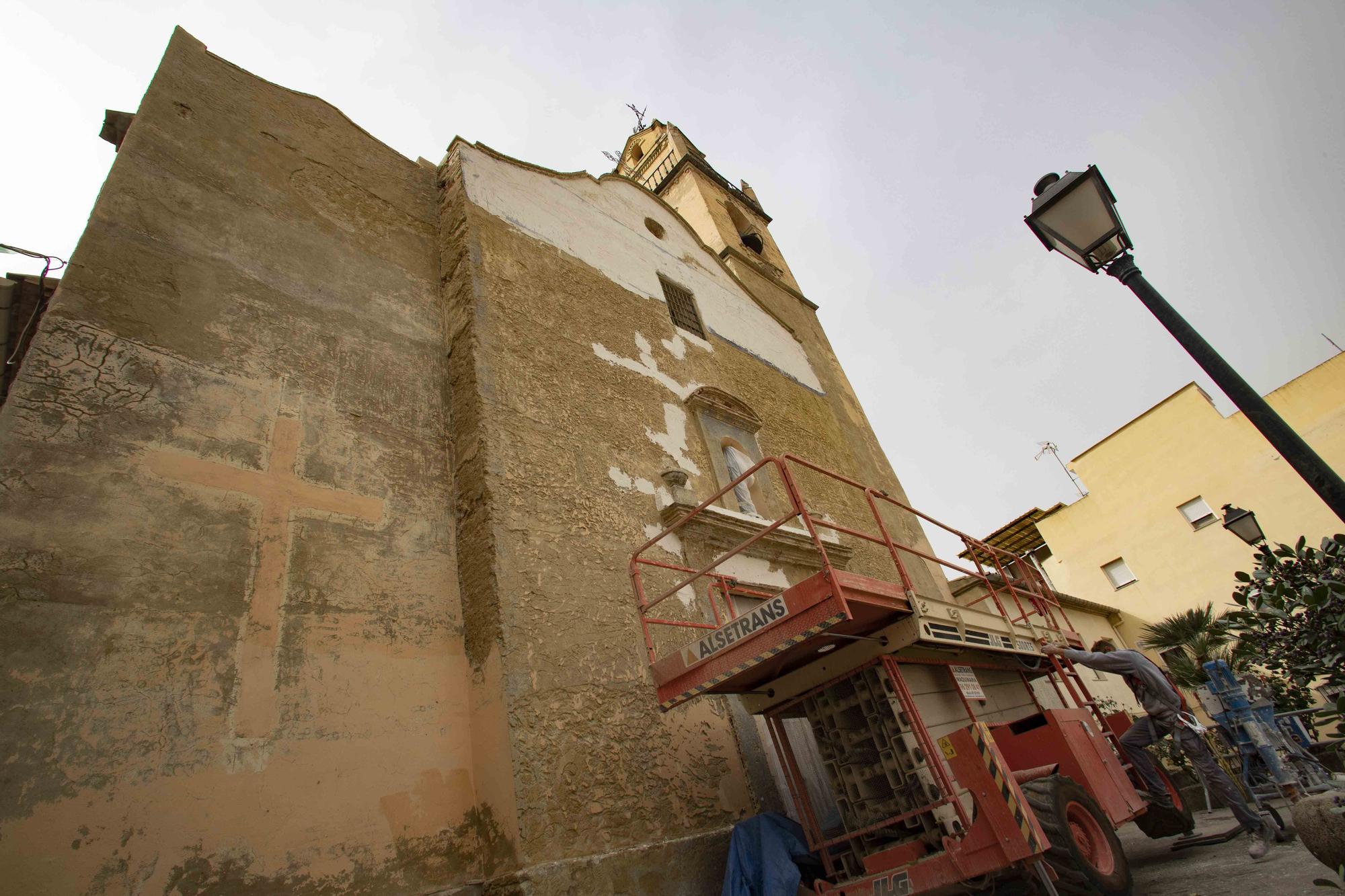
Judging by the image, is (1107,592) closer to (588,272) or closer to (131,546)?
(588,272)

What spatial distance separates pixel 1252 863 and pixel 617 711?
14.7 ft

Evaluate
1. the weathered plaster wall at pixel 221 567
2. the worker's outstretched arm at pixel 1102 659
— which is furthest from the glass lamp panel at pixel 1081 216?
the weathered plaster wall at pixel 221 567

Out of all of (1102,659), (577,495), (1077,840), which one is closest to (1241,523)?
(1102,659)

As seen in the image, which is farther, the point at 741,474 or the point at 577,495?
the point at 741,474

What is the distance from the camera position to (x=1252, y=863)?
4613mm

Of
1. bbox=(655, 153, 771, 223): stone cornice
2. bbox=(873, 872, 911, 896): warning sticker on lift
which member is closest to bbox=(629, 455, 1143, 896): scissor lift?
bbox=(873, 872, 911, 896): warning sticker on lift

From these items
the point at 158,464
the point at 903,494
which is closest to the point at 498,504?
the point at 158,464

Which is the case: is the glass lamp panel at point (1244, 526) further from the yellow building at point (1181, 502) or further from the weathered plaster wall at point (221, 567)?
the yellow building at point (1181, 502)

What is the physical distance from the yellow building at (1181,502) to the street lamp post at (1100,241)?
20125mm

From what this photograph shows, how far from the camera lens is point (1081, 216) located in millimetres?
4379

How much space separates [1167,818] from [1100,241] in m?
Result: 5.02

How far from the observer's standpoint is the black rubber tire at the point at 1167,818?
5.74 metres

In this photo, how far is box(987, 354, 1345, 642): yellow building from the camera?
62.7 feet

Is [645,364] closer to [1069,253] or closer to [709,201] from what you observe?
[1069,253]
